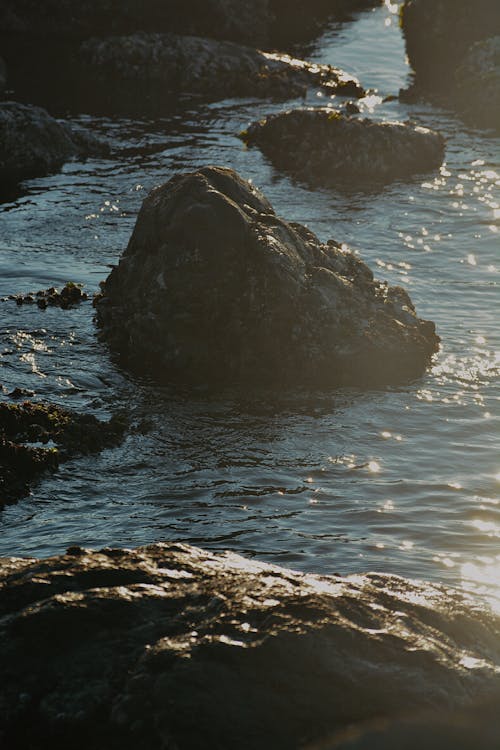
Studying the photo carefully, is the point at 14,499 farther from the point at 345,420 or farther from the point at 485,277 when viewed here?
the point at 485,277

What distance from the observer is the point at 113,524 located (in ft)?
34.6

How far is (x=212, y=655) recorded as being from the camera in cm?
608

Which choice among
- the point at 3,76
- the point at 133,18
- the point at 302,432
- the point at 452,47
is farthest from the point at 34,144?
the point at 452,47

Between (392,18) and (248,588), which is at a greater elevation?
(392,18)

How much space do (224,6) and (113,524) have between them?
32395mm

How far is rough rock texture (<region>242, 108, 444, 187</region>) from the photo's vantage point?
86.0 ft

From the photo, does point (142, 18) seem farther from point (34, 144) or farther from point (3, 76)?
point (34, 144)

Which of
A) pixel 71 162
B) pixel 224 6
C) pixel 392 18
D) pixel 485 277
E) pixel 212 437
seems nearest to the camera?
pixel 212 437

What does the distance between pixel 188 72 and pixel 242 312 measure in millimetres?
21962

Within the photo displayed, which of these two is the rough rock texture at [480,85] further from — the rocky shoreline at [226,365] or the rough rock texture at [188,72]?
the rough rock texture at [188,72]

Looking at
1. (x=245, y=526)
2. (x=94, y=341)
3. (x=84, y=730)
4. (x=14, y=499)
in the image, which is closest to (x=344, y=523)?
(x=245, y=526)

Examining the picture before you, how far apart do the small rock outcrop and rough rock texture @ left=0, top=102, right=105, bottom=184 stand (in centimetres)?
1113

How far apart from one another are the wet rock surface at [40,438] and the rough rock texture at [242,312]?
90.3 inches

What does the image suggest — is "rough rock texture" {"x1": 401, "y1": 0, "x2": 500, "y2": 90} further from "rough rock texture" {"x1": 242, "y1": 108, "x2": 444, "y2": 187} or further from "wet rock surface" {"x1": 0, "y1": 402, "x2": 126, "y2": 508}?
"wet rock surface" {"x1": 0, "y1": 402, "x2": 126, "y2": 508}
